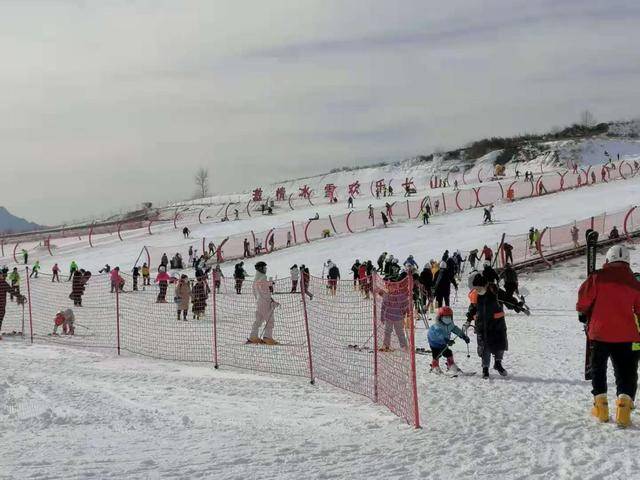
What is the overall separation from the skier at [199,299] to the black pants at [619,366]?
12990 mm

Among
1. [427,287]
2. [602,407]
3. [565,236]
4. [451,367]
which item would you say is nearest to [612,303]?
[602,407]

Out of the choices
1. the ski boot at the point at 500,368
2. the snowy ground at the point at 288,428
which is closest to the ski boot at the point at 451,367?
the snowy ground at the point at 288,428

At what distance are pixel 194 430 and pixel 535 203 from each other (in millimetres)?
45332

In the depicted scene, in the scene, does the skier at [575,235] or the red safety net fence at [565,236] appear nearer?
the red safety net fence at [565,236]

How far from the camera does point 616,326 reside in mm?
6309

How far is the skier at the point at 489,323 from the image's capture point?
9.71 metres

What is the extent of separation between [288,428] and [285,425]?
196mm

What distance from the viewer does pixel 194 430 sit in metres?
6.73

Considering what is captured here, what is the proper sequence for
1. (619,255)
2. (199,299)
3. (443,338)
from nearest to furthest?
(619,255)
(443,338)
(199,299)

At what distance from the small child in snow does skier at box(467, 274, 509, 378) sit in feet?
0.82

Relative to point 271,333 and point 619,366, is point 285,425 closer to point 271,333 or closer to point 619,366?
point 619,366

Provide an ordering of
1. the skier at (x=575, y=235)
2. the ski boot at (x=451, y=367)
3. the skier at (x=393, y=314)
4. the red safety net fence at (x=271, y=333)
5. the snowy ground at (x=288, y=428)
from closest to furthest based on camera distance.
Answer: the snowy ground at (x=288, y=428) < the red safety net fence at (x=271, y=333) < the ski boot at (x=451, y=367) < the skier at (x=393, y=314) < the skier at (x=575, y=235)

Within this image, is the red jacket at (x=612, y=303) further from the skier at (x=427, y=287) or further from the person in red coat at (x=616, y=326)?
the skier at (x=427, y=287)

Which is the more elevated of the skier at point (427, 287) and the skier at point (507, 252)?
the skier at point (507, 252)
